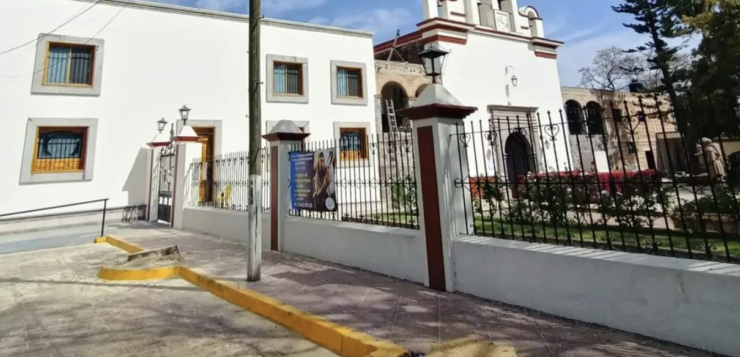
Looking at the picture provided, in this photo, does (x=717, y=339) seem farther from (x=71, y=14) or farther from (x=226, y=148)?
(x=71, y=14)

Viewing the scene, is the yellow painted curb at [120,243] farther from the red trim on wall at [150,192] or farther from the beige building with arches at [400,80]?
the beige building with arches at [400,80]

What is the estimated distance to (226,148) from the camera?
12.8m

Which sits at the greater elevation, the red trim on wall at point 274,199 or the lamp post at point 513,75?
the lamp post at point 513,75

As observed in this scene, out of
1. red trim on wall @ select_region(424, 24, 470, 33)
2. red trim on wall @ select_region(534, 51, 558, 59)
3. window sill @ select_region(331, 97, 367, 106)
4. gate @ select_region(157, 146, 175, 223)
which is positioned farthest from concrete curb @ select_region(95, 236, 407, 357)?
red trim on wall @ select_region(534, 51, 558, 59)

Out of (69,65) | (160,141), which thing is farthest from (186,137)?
(69,65)

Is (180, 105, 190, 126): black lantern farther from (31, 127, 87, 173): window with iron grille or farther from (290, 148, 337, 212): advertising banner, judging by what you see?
(290, 148, 337, 212): advertising banner

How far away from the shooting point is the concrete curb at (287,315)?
264 cm

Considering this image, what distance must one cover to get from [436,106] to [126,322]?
3802 millimetres

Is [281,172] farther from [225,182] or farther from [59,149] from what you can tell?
[59,149]

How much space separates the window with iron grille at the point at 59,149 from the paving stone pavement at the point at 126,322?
21.4 ft

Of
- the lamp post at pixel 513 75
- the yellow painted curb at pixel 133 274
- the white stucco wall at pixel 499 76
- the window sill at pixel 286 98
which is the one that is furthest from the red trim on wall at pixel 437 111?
the lamp post at pixel 513 75

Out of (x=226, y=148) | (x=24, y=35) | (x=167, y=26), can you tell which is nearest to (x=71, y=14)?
(x=24, y=35)

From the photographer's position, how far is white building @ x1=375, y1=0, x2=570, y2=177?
1603 centimetres

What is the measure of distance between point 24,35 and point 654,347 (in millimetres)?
14990
